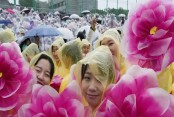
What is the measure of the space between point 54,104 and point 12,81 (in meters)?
0.42

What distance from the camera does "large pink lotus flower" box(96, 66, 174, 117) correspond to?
1.45 metres

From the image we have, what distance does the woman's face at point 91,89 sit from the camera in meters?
1.90

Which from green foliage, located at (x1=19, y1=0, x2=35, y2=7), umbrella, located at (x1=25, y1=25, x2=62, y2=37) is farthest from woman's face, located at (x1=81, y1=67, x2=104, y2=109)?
green foliage, located at (x1=19, y1=0, x2=35, y2=7)

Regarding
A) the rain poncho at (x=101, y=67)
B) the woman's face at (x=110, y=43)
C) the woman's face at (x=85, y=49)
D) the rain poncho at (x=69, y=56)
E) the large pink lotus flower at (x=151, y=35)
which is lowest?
the woman's face at (x=85, y=49)

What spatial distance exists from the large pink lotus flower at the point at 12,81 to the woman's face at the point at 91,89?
0.30 m

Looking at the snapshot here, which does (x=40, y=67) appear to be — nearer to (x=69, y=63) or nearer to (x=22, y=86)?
(x=22, y=86)

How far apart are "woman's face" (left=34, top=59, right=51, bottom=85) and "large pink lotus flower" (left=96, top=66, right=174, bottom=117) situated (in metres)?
1.01

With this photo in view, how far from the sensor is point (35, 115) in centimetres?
170

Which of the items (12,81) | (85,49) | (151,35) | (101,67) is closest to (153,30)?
(151,35)

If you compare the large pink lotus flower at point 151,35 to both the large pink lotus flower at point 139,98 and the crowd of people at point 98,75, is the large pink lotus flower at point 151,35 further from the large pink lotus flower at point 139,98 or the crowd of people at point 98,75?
the large pink lotus flower at point 139,98

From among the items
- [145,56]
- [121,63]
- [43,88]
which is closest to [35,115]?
[43,88]

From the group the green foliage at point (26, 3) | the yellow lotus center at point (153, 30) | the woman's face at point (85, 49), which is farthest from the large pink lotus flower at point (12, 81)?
the green foliage at point (26, 3)

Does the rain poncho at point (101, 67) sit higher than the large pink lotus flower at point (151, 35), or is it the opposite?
the large pink lotus flower at point (151, 35)

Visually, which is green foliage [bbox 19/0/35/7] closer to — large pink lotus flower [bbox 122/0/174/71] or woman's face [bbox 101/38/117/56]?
woman's face [bbox 101/38/117/56]
